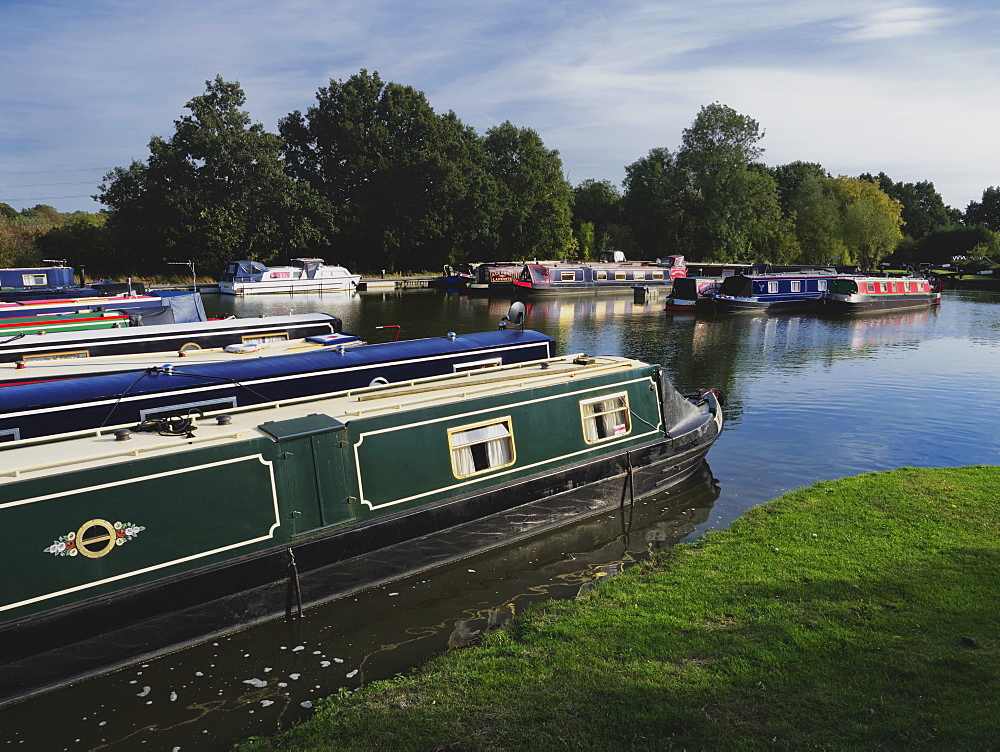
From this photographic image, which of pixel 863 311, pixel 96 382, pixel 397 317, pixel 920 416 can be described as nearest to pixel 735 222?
pixel 863 311

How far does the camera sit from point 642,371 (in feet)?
39.3

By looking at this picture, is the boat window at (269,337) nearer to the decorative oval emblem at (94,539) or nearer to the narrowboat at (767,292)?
the decorative oval emblem at (94,539)

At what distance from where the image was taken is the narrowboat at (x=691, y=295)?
138 feet

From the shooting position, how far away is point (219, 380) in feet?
36.1

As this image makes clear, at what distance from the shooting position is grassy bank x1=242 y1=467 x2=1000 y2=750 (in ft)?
17.3

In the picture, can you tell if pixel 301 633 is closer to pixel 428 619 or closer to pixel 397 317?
pixel 428 619

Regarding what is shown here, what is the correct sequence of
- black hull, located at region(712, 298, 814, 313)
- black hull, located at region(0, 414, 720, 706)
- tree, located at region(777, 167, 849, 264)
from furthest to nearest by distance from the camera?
1. tree, located at region(777, 167, 849, 264)
2. black hull, located at region(712, 298, 814, 313)
3. black hull, located at region(0, 414, 720, 706)

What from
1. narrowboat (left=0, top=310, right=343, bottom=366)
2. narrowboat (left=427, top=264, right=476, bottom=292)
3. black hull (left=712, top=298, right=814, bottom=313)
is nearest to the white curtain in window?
narrowboat (left=0, top=310, right=343, bottom=366)

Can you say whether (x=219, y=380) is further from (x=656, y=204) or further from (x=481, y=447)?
(x=656, y=204)

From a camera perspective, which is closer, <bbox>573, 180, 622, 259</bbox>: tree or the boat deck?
the boat deck

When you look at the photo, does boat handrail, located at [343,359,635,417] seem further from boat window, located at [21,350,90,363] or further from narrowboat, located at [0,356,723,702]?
boat window, located at [21,350,90,363]

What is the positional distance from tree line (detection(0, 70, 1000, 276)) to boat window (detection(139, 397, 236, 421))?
166 ft

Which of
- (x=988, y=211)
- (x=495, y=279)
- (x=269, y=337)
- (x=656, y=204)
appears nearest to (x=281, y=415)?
(x=269, y=337)

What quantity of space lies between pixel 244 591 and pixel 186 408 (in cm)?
389
